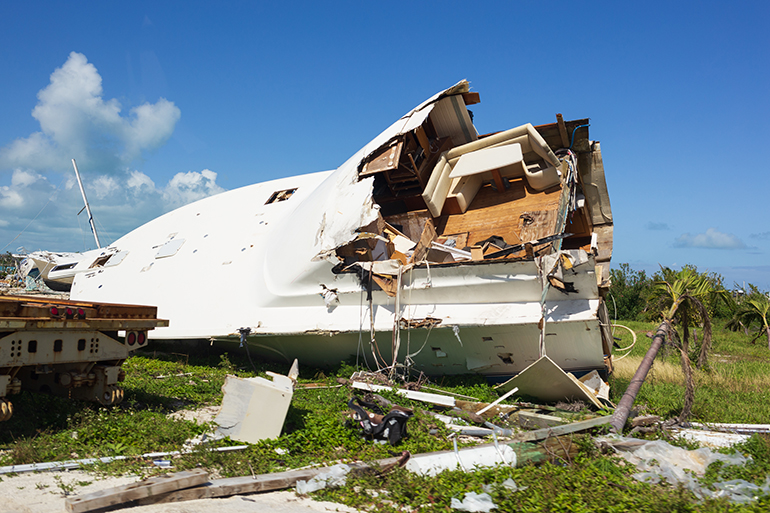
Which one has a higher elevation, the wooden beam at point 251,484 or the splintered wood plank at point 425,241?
the splintered wood plank at point 425,241

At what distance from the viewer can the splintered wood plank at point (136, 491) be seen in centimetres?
279

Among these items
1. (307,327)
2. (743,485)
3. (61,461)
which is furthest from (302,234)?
(743,485)

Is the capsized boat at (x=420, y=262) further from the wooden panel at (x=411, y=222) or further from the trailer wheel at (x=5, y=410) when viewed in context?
the trailer wheel at (x=5, y=410)

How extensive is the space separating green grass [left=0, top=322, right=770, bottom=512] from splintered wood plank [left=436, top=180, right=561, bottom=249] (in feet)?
10.2

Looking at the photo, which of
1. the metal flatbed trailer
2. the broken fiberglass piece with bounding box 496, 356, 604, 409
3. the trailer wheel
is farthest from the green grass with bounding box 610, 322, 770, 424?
the trailer wheel

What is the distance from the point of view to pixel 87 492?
3.14 meters

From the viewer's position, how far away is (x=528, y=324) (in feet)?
21.7

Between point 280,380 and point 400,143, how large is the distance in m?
4.64

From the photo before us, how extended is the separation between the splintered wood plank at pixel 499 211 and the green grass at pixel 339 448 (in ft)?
10.2

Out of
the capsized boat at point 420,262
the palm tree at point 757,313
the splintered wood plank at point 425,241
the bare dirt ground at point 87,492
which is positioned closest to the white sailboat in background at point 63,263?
the capsized boat at point 420,262

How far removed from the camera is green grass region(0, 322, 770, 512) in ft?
11.3

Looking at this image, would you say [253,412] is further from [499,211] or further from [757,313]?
[757,313]

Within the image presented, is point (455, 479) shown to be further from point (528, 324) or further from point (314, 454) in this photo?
point (528, 324)

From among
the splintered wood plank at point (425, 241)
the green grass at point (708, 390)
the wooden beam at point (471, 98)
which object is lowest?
the green grass at point (708, 390)
